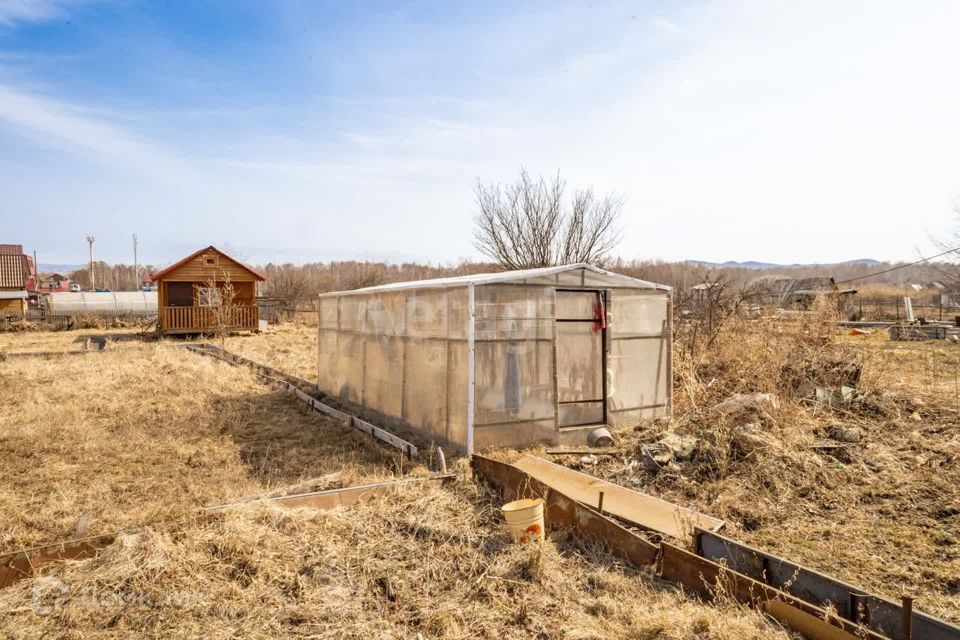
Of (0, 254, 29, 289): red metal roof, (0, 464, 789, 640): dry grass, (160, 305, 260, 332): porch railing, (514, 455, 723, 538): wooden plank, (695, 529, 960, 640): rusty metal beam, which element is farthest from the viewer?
(0, 254, 29, 289): red metal roof

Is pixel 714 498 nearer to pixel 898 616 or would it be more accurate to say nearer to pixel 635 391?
pixel 898 616

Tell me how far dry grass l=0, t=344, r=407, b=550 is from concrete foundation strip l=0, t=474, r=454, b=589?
17.8 inches

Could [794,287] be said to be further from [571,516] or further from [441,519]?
[441,519]

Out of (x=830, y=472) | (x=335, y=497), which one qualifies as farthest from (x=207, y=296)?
(x=830, y=472)

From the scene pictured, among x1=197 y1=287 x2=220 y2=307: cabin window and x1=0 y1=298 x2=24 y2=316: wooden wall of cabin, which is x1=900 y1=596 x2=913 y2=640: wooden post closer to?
x1=197 y1=287 x2=220 y2=307: cabin window

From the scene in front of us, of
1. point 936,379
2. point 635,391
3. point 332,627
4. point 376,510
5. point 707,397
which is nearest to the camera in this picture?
point 332,627

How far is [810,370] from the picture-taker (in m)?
9.73

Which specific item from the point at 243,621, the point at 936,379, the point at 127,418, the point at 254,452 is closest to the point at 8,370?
the point at 127,418

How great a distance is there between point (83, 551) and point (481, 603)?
304cm

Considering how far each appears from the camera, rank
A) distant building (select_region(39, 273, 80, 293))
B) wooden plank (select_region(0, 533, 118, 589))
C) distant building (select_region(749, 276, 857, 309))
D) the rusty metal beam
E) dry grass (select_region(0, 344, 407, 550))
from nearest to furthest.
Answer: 1. the rusty metal beam
2. wooden plank (select_region(0, 533, 118, 589))
3. dry grass (select_region(0, 344, 407, 550))
4. distant building (select_region(749, 276, 857, 309))
5. distant building (select_region(39, 273, 80, 293))

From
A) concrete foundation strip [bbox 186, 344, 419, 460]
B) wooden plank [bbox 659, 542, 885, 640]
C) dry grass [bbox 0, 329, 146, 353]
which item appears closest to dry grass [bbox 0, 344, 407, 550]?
concrete foundation strip [bbox 186, 344, 419, 460]

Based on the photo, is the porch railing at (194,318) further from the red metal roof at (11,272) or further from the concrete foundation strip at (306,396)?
the red metal roof at (11,272)

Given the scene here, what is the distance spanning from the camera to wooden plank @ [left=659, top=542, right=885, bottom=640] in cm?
339

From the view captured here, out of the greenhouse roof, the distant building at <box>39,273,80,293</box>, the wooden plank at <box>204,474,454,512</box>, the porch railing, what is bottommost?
the wooden plank at <box>204,474,454,512</box>
